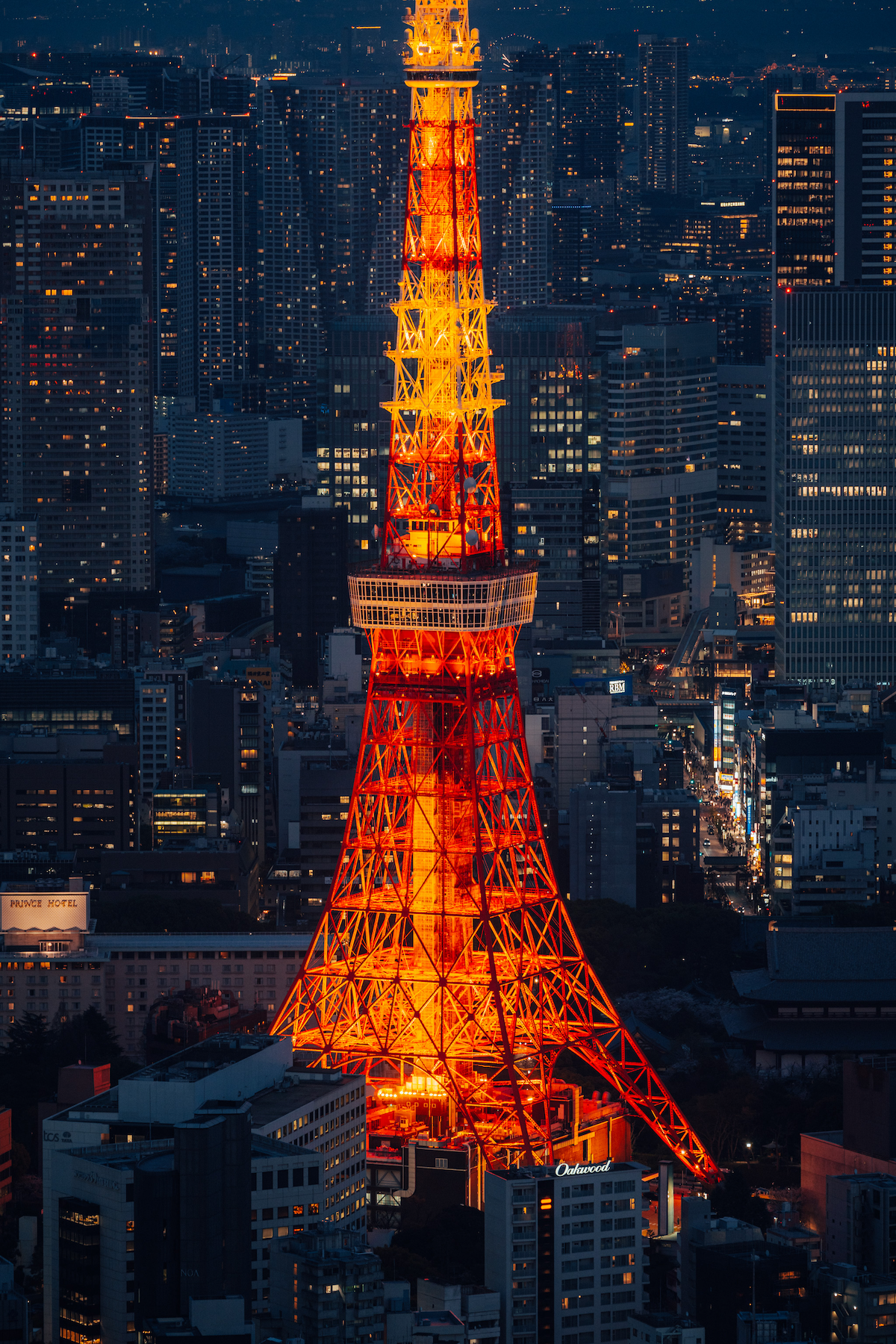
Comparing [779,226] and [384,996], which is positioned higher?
[779,226]

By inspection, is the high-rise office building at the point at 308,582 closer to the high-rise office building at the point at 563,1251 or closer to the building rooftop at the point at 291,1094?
the building rooftop at the point at 291,1094

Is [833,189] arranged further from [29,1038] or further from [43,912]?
[29,1038]

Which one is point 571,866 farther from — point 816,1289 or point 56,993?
point 816,1289

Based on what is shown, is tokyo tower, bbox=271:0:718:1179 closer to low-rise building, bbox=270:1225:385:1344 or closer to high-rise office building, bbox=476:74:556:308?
low-rise building, bbox=270:1225:385:1344

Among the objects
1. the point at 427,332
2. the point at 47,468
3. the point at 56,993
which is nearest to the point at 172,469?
the point at 47,468

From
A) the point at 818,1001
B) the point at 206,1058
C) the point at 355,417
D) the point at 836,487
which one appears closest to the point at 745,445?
the point at 355,417
